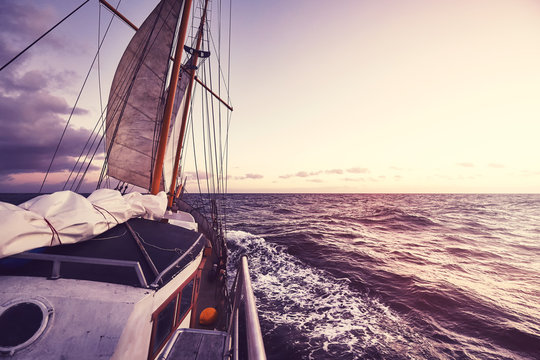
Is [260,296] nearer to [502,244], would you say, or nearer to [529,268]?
[529,268]

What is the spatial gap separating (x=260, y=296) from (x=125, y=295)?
872 centimetres

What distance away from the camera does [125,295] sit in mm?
2469

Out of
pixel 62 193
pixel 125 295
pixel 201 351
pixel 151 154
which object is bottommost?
pixel 201 351

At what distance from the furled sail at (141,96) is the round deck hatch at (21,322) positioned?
32.5 feet

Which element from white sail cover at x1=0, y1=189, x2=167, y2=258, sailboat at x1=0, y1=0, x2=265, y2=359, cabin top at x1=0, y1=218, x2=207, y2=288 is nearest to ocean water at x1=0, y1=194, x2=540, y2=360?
sailboat at x1=0, y1=0, x2=265, y2=359

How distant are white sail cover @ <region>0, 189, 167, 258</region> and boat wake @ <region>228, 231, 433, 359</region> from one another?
6.48 metres

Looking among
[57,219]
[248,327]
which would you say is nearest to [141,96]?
[57,219]

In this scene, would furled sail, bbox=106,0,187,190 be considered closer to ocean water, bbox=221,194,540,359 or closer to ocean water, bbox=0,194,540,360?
ocean water, bbox=0,194,540,360

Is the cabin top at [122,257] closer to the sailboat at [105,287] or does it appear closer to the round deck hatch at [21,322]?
the sailboat at [105,287]

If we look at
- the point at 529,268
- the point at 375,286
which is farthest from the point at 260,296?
the point at 529,268

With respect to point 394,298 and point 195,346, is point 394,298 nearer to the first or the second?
point 394,298

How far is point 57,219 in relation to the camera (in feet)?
9.82

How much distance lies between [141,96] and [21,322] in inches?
466

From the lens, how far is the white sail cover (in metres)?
2.36
